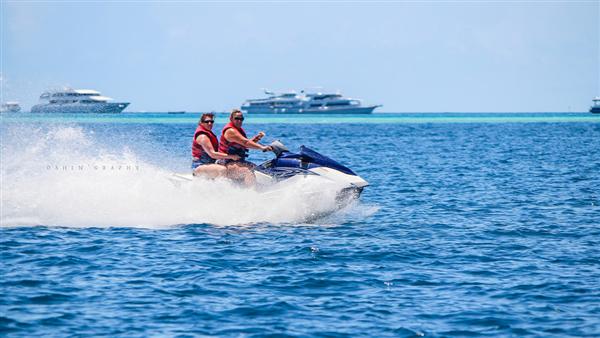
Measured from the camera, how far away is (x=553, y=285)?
34.3 ft

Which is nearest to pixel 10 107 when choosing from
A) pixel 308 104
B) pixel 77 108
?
pixel 77 108

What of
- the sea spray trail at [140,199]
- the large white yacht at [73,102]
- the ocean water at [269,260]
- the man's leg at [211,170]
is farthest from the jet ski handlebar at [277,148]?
the large white yacht at [73,102]

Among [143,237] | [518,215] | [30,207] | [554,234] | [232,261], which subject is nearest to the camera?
A: [232,261]

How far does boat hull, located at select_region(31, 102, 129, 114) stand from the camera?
160 metres

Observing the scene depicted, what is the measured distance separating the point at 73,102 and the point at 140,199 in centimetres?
15177

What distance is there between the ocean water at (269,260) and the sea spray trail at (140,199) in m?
0.03

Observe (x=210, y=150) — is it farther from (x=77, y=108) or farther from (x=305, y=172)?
(x=77, y=108)

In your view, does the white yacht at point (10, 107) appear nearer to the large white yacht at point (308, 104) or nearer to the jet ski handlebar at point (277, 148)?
the large white yacht at point (308, 104)

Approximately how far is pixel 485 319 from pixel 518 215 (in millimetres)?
8743

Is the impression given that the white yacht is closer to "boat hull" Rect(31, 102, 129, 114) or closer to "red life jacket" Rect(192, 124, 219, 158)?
"boat hull" Rect(31, 102, 129, 114)

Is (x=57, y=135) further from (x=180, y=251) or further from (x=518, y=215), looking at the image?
(x=518, y=215)

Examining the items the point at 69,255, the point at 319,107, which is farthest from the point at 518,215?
the point at 319,107

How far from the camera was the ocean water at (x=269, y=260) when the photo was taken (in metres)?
8.84

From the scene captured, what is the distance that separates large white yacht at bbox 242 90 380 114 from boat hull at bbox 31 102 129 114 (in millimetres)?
30815
